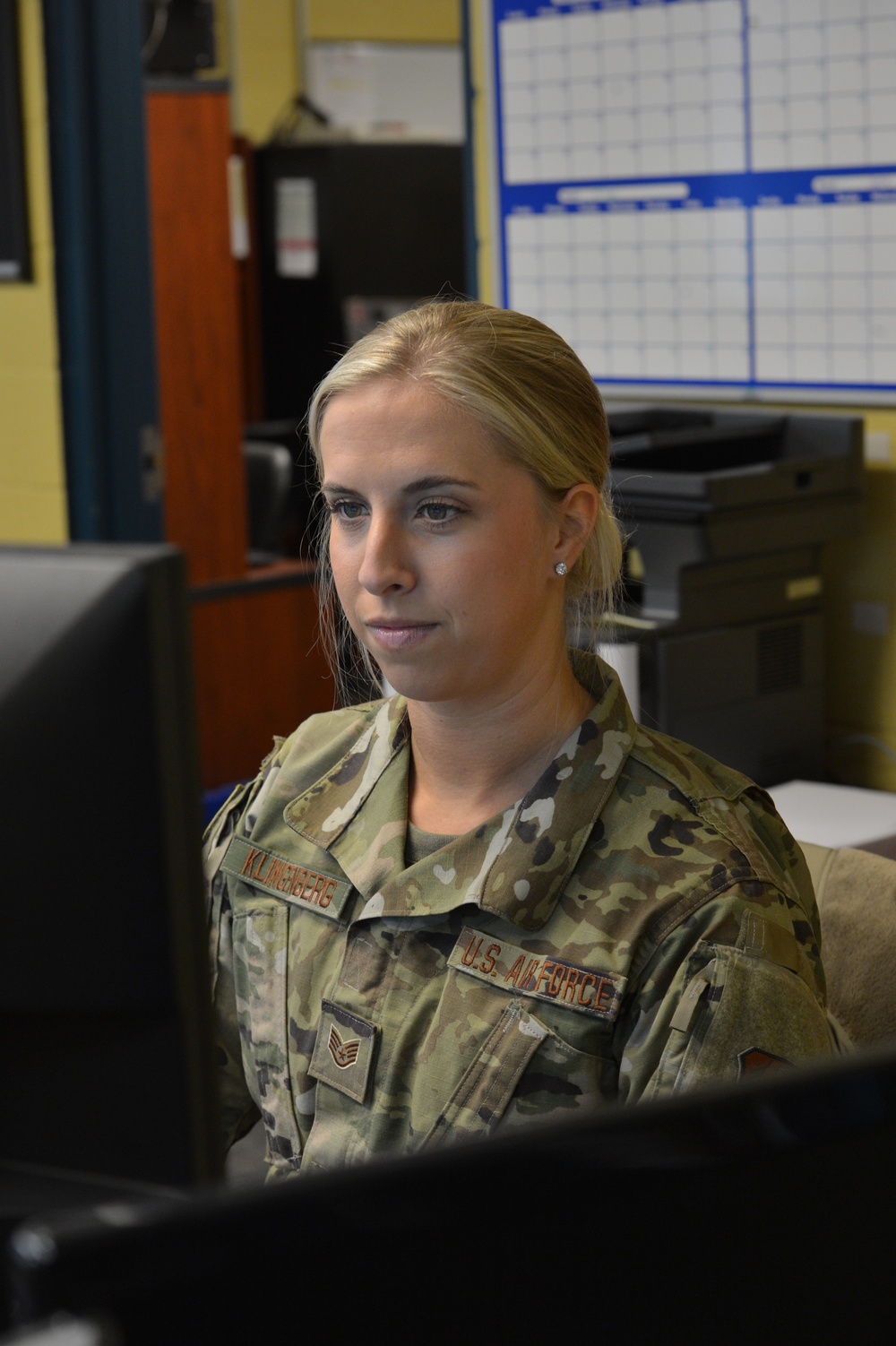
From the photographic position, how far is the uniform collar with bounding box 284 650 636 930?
1.25m

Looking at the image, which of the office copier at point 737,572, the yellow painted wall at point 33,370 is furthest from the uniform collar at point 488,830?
the yellow painted wall at point 33,370

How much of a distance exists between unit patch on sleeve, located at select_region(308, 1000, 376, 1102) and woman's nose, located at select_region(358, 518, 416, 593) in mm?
328

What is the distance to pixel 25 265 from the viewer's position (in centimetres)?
Result: 337

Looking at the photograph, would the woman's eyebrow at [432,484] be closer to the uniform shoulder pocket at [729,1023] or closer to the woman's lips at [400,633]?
the woman's lips at [400,633]

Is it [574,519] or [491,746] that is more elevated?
[574,519]

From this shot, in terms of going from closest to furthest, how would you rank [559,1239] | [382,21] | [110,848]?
[559,1239], [110,848], [382,21]

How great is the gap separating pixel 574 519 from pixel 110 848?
803mm

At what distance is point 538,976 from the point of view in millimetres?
1222

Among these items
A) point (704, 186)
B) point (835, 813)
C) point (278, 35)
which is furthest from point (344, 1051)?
point (278, 35)

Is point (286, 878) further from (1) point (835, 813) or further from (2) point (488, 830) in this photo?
(1) point (835, 813)

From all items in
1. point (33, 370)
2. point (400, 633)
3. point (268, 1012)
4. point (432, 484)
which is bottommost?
point (268, 1012)

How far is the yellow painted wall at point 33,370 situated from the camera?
331 cm

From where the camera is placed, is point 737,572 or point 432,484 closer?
point 432,484

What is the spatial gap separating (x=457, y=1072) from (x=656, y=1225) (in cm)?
78
